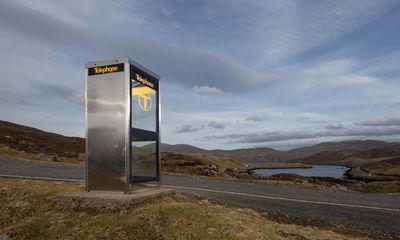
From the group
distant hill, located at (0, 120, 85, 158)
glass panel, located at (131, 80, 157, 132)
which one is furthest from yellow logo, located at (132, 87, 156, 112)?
distant hill, located at (0, 120, 85, 158)

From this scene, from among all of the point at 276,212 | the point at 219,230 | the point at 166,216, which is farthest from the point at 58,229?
the point at 276,212

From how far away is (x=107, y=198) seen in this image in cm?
973

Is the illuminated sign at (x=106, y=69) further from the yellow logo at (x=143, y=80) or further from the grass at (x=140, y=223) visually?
the grass at (x=140, y=223)

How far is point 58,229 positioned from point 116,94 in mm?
4344

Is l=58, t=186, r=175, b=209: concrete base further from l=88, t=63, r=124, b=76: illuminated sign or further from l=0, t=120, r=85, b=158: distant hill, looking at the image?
→ l=0, t=120, r=85, b=158: distant hill

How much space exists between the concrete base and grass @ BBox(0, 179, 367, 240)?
0.44ft

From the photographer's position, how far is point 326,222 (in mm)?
9961

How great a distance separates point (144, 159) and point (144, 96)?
233 cm

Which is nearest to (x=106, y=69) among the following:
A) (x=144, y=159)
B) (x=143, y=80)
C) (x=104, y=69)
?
(x=104, y=69)

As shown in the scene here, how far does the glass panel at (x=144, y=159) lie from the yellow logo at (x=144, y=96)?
1.28m

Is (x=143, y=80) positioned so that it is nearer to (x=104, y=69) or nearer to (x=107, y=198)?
(x=104, y=69)

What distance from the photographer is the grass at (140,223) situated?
25.4 ft

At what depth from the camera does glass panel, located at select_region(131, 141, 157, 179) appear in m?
11.8

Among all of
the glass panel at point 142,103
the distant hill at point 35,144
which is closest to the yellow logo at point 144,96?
the glass panel at point 142,103
